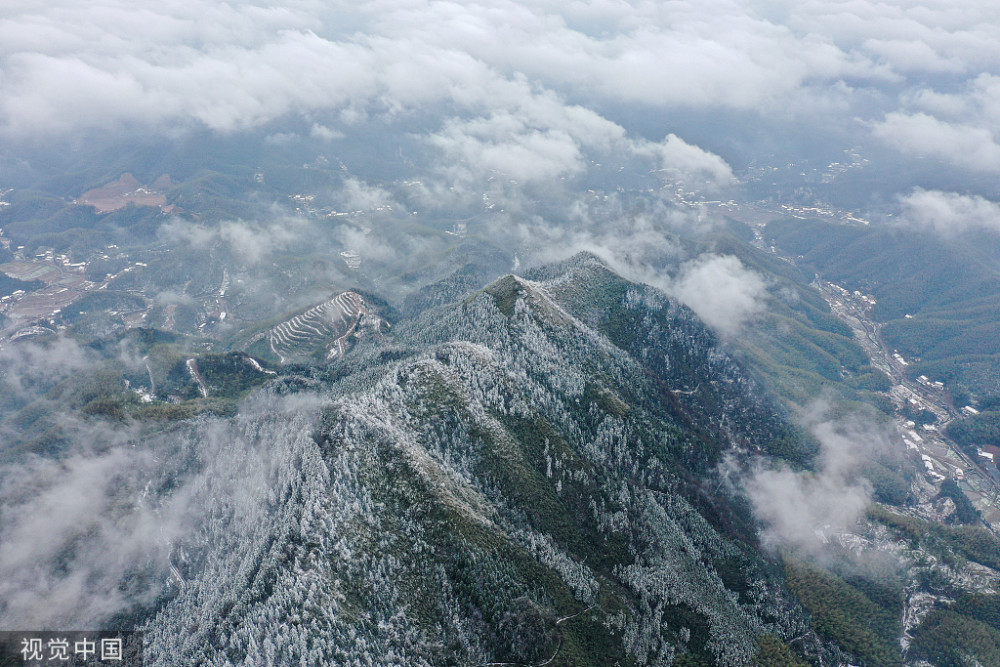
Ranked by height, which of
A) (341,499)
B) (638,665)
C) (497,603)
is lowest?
(638,665)

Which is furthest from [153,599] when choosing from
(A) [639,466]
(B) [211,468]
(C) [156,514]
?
(A) [639,466]

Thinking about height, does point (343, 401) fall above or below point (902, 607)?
above

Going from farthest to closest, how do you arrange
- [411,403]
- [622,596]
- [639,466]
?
1. [639,466]
2. [411,403]
3. [622,596]

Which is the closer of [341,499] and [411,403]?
[341,499]

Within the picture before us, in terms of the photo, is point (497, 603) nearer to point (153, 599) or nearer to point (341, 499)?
point (341, 499)

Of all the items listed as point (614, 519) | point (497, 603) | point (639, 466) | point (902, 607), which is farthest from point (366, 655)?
point (902, 607)

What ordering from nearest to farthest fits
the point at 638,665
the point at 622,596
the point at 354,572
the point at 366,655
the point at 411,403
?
the point at 366,655
the point at 354,572
the point at 638,665
the point at 622,596
the point at 411,403

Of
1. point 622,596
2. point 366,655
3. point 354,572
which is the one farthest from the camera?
point 622,596

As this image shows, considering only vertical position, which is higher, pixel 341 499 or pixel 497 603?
pixel 341 499

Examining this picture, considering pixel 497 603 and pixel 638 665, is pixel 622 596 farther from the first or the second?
pixel 497 603
